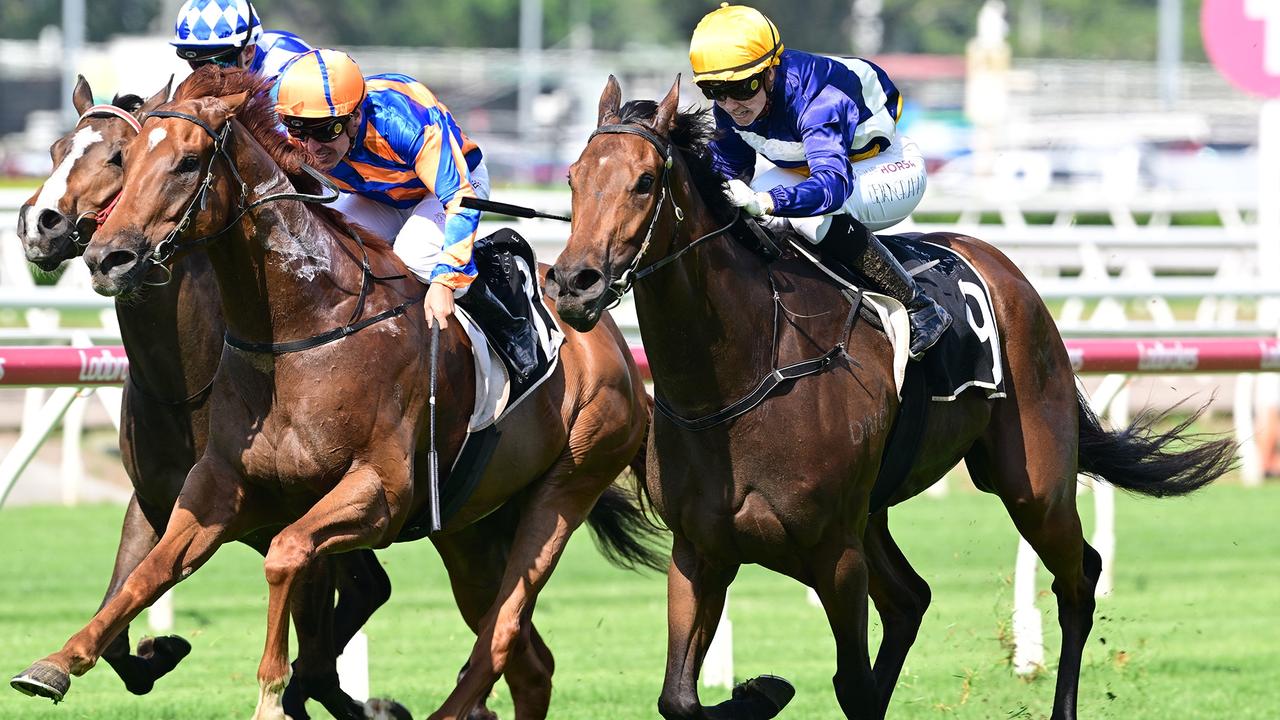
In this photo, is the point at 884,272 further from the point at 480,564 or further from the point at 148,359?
the point at 148,359

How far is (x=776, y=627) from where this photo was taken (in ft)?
25.9

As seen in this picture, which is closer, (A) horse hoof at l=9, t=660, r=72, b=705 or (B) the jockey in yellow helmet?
(A) horse hoof at l=9, t=660, r=72, b=705

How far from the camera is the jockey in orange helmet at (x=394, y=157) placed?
4723 millimetres

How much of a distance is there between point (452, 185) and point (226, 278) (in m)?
0.70

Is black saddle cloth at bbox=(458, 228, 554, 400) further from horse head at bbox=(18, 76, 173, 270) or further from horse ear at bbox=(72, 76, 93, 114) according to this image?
horse ear at bbox=(72, 76, 93, 114)

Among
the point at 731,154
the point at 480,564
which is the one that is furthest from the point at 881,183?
the point at 480,564

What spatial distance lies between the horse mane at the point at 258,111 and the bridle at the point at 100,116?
11.6 inches

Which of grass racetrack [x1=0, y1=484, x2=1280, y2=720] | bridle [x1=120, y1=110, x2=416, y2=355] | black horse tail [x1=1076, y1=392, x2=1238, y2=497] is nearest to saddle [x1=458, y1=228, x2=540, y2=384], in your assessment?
bridle [x1=120, y1=110, x2=416, y2=355]

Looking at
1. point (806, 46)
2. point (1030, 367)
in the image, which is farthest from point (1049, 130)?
point (1030, 367)

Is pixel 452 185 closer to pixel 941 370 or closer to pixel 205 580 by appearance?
pixel 941 370

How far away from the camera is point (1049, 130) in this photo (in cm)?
3347

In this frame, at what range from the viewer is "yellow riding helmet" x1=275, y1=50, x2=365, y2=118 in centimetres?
469

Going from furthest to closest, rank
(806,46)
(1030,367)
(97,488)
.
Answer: (806,46)
(97,488)
(1030,367)

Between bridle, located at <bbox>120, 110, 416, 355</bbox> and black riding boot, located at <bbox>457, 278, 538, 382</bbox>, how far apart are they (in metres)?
0.26
